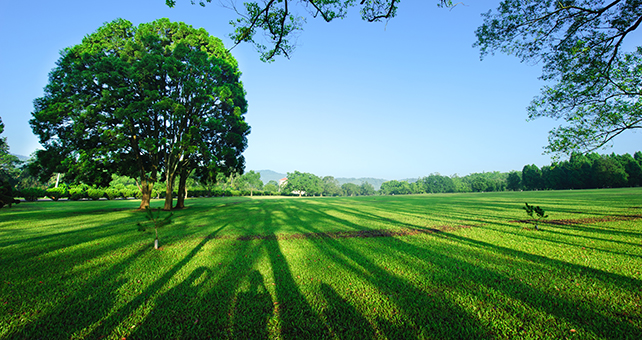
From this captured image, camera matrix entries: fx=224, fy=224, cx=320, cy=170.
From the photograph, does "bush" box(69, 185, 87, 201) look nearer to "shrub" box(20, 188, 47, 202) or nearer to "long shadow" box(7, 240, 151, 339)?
"shrub" box(20, 188, 47, 202)

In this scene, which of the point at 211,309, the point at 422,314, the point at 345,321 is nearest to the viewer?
the point at 345,321

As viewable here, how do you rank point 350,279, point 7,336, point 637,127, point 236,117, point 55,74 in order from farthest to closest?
point 236,117, point 55,74, point 637,127, point 350,279, point 7,336

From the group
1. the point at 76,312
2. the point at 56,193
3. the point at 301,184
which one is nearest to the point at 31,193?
the point at 56,193

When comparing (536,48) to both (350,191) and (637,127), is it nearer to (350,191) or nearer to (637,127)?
(637,127)

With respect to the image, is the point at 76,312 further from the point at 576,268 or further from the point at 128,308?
the point at 576,268

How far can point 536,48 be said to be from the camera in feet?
27.6

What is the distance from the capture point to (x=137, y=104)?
13336 millimetres

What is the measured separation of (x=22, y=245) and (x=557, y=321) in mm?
11105

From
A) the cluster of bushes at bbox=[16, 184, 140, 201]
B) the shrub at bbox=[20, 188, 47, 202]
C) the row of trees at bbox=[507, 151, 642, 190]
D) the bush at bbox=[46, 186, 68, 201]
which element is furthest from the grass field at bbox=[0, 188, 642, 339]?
the row of trees at bbox=[507, 151, 642, 190]

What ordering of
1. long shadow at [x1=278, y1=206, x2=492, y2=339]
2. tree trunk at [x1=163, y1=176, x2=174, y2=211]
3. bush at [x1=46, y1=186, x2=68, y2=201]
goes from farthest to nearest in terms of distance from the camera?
bush at [x1=46, y1=186, x2=68, y2=201] < tree trunk at [x1=163, y1=176, x2=174, y2=211] < long shadow at [x1=278, y1=206, x2=492, y2=339]

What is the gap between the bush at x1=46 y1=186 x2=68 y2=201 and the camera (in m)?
27.8

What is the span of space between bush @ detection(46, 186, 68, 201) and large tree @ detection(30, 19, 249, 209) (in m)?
20.3

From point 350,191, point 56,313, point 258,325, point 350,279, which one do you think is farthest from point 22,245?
point 350,191

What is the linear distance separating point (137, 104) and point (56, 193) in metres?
27.4
